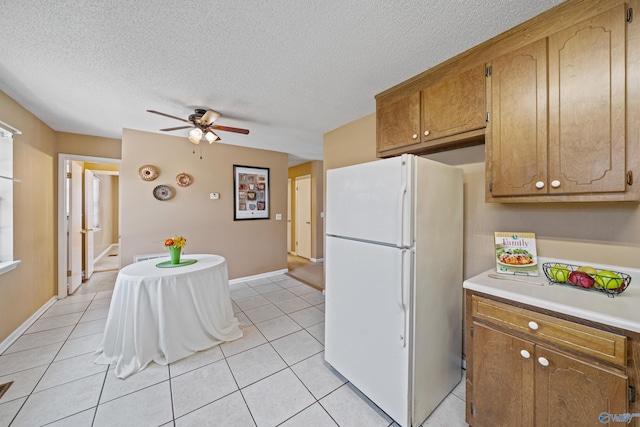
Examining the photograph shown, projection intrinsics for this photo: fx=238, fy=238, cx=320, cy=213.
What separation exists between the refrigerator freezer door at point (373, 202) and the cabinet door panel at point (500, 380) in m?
0.69

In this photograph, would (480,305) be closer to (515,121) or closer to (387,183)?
(387,183)

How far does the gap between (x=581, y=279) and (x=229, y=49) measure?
2.59 meters

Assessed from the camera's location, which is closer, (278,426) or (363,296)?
(278,426)

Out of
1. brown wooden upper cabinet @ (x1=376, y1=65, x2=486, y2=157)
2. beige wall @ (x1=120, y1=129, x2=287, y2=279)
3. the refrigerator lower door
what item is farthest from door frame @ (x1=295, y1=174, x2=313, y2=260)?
the refrigerator lower door

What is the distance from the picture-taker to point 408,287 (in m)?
1.42

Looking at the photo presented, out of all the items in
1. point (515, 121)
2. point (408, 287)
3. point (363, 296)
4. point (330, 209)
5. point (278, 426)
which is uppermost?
point (515, 121)

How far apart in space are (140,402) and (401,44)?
3.03m

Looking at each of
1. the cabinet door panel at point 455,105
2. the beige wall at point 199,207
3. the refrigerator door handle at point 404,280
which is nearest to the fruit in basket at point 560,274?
the refrigerator door handle at point 404,280

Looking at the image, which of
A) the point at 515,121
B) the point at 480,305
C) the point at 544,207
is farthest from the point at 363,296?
the point at 515,121

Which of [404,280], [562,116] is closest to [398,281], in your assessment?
[404,280]

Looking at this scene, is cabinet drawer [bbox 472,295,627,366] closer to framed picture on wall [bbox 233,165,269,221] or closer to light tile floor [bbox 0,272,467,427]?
light tile floor [bbox 0,272,467,427]

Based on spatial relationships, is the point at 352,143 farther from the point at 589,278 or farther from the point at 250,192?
the point at 589,278

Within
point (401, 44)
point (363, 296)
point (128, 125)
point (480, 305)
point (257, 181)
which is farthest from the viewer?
point (257, 181)

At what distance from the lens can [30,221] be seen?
2713mm
